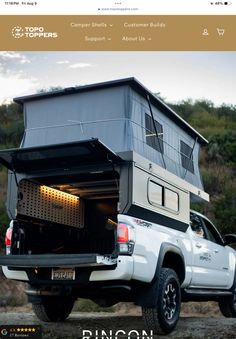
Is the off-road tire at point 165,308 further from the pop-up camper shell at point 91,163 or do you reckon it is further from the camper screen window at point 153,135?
the camper screen window at point 153,135

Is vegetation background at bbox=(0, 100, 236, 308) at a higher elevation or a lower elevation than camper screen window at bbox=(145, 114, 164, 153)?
higher

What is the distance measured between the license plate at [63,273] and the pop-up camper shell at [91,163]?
0.80 m

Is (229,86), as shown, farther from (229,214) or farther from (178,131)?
(229,214)

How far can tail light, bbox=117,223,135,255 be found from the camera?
210 inches

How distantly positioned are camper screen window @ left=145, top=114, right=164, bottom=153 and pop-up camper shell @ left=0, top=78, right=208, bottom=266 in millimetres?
13

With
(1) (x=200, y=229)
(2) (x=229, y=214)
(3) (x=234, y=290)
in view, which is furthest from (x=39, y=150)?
(2) (x=229, y=214)

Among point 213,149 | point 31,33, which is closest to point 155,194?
point 31,33

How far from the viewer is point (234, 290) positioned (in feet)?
27.1

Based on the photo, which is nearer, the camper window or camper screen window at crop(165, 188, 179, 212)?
the camper window

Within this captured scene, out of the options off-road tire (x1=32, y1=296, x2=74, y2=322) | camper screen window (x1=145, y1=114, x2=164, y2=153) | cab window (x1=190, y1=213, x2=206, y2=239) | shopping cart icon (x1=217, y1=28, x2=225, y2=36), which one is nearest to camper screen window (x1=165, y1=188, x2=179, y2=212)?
camper screen window (x1=145, y1=114, x2=164, y2=153)

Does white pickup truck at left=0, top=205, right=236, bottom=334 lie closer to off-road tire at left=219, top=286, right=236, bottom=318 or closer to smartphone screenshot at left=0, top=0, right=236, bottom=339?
smartphone screenshot at left=0, top=0, right=236, bottom=339

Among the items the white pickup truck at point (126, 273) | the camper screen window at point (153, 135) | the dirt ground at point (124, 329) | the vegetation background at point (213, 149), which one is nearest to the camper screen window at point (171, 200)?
the white pickup truck at point (126, 273)

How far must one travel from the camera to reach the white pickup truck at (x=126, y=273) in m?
5.37

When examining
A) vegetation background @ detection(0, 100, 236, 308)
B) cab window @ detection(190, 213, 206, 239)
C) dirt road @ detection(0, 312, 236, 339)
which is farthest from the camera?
vegetation background @ detection(0, 100, 236, 308)
